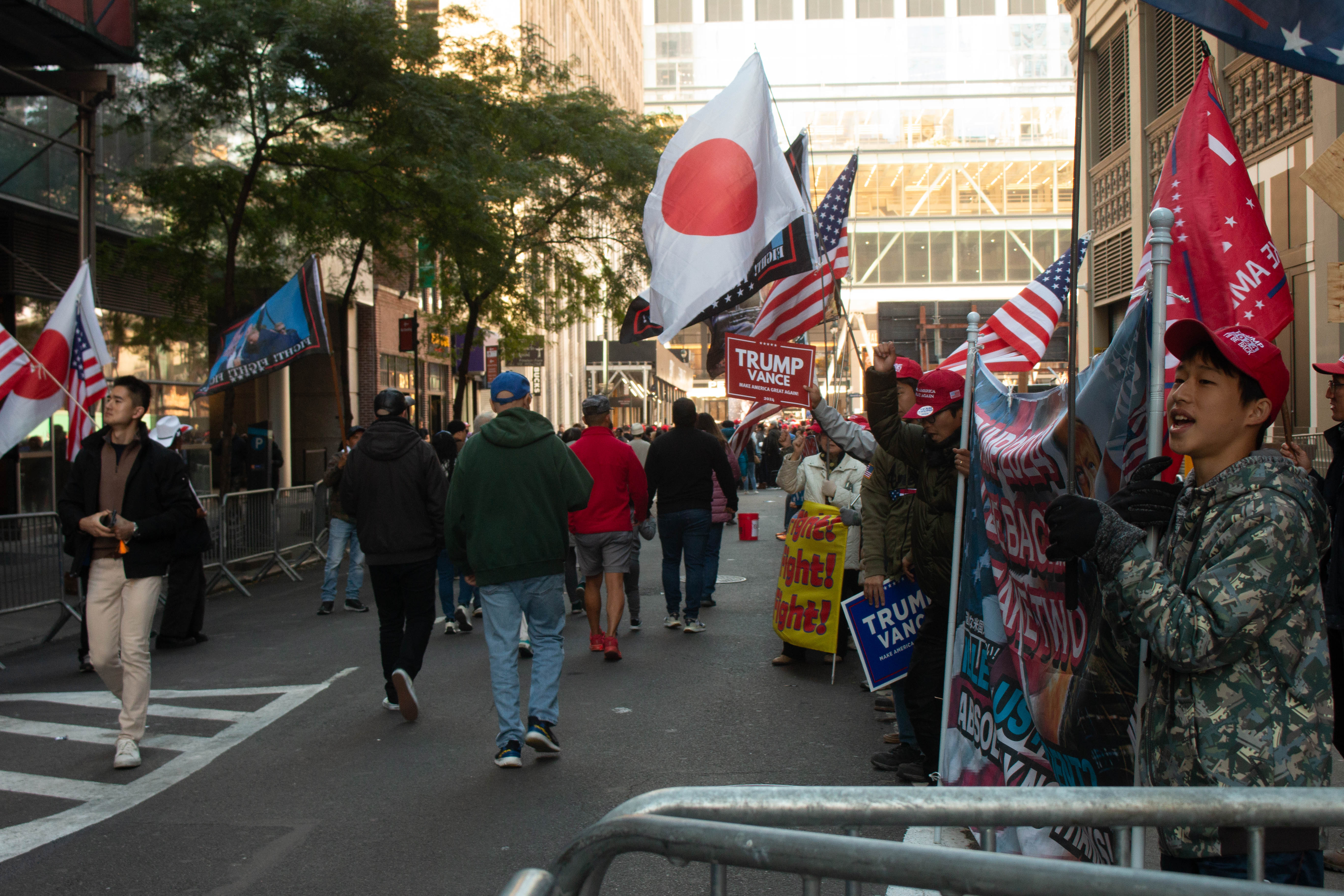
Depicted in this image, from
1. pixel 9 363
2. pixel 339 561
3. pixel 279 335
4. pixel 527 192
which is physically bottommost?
pixel 339 561

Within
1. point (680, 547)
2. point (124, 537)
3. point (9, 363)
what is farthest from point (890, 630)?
point (9, 363)

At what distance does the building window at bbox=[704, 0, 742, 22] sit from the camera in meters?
78.8

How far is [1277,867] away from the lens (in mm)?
2420

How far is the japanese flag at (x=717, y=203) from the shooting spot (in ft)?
21.2

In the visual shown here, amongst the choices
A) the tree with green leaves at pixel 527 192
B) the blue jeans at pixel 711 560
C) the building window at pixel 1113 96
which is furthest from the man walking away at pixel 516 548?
the building window at pixel 1113 96

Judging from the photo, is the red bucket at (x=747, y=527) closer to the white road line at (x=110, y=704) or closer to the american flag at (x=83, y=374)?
the american flag at (x=83, y=374)

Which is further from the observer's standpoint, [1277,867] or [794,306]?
[794,306]

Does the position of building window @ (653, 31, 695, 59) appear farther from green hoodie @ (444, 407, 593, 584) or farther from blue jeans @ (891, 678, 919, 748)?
blue jeans @ (891, 678, 919, 748)

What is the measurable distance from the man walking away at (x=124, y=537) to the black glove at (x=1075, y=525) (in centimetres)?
502

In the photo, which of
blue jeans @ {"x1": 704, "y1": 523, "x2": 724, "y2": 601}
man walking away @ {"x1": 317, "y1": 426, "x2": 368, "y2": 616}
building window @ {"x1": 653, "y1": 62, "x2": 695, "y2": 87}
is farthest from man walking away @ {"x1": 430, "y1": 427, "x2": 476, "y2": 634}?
building window @ {"x1": 653, "y1": 62, "x2": 695, "y2": 87}

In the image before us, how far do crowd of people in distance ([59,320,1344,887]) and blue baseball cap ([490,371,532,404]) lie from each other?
0.02 meters

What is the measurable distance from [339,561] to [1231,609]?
10.7 meters

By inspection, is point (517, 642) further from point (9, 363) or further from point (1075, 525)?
point (9, 363)

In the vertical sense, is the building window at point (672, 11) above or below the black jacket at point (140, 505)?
above
